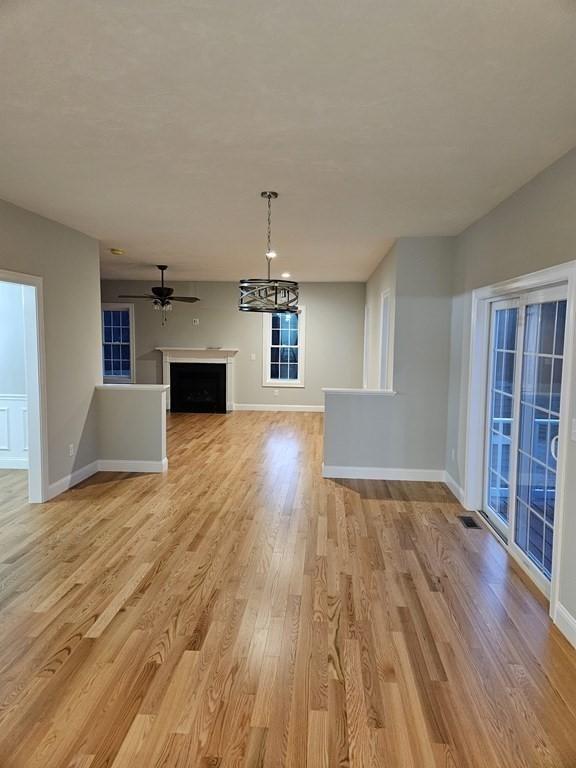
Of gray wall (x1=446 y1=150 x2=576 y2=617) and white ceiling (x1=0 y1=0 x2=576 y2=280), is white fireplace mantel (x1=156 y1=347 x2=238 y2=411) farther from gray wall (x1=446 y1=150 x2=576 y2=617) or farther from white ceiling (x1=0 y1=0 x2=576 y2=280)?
white ceiling (x1=0 y1=0 x2=576 y2=280)

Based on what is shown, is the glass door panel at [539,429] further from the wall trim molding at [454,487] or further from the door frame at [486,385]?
the wall trim molding at [454,487]

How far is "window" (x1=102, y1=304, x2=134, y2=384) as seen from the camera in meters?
10.1

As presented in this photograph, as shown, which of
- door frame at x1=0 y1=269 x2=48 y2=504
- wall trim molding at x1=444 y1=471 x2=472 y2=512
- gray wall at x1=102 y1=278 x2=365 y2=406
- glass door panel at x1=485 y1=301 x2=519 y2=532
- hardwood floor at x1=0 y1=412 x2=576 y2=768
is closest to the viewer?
hardwood floor at x1=0 y1=412 x2=576 y2=768

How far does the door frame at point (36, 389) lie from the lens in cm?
444

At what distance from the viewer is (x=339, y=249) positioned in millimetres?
6023

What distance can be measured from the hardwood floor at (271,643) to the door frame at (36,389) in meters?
0.29

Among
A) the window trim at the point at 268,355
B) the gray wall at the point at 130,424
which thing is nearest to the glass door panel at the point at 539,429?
the gray wall at the point at 130,424

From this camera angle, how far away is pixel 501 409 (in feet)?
13.4

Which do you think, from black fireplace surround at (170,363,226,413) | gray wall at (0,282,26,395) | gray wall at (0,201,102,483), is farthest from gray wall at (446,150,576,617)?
black fireplace surround at (170,363,226,413)

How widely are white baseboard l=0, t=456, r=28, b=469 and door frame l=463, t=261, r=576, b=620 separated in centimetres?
489

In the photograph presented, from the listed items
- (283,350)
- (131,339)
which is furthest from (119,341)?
(283,350)

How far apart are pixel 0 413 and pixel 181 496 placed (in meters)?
2.44

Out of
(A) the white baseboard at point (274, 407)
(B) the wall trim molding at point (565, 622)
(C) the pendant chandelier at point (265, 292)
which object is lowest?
(B) the wall trim molding at point (565, 622)

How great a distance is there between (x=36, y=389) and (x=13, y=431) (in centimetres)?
151
